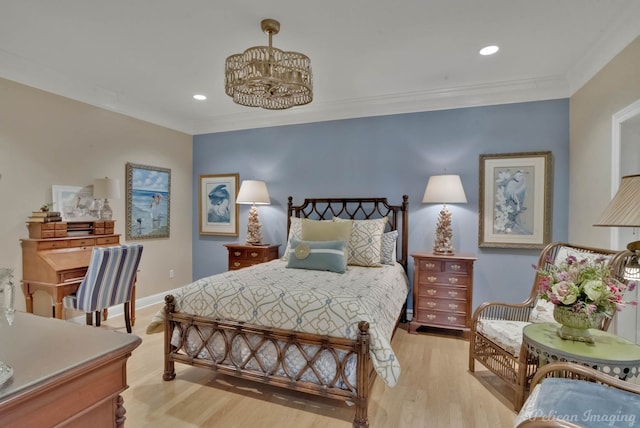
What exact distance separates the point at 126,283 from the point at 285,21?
2902 millimetres

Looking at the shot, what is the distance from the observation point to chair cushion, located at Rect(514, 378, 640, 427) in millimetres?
1147

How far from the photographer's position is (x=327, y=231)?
11.1 ft

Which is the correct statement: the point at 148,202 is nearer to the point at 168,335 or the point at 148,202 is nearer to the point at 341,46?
the point at 168,335

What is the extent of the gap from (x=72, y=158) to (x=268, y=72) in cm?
276

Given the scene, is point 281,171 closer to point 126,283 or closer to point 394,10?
point 126,283

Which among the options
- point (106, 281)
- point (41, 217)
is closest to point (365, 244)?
point (106, 281)

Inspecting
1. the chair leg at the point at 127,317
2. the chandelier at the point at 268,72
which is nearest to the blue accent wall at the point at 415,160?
the chair leg at the point at 127,317

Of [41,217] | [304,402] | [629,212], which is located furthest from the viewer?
[41,217]

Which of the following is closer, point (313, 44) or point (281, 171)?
point (313, 44)

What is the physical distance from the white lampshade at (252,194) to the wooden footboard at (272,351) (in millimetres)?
1975

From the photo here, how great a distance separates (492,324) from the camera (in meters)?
2.47

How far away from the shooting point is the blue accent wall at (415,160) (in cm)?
351

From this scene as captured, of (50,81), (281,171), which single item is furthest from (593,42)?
(50,81)

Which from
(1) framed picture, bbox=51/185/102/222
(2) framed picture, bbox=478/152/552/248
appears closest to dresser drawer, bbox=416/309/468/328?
(2) framed picture, bbox=478/152/552/248
